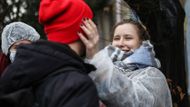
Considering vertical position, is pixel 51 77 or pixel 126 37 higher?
pixel 51 77

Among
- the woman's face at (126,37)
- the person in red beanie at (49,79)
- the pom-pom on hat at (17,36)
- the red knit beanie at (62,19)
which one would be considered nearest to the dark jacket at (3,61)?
the pom-pom on hat at (17,36)

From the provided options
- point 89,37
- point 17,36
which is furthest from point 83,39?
point 17,36

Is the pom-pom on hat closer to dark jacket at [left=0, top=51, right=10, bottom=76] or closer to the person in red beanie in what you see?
dark jacket at [left=0, top=51, right=10, bottom=76]

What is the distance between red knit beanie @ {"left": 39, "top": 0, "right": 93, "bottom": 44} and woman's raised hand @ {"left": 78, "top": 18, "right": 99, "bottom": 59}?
2 centimetres

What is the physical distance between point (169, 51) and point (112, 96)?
5.56 feet

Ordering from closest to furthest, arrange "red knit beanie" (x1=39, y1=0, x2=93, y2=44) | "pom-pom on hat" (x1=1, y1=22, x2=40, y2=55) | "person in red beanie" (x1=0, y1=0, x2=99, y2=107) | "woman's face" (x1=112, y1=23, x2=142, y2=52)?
"person in red beanie" (x1=0, y1=0, x2=99, y2=107) → "red knit beanie" (x1=39, y1=0, x2=93, y2=44) → "woman's face" (x1=112, y1=23, x2=142, y2=52) → "pom-pom on hat" (x1=1, y1=22, x2=40, y2=55)

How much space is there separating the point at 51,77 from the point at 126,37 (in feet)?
3.89

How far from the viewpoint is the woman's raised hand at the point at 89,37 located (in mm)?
2871

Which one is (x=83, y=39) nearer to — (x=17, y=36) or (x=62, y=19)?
(x=62, y=19)

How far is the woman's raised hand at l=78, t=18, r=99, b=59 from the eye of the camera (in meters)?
2.87

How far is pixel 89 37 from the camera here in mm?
2887

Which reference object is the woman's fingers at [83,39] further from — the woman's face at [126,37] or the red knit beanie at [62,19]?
the woman's face at [126,37]

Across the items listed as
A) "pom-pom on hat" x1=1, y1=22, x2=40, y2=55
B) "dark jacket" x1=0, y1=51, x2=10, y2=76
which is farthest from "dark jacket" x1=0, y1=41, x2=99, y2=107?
"pom-pom on hat" x1=1, y1=22, x2=40, y2=55

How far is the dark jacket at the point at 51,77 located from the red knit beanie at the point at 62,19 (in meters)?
0.15
